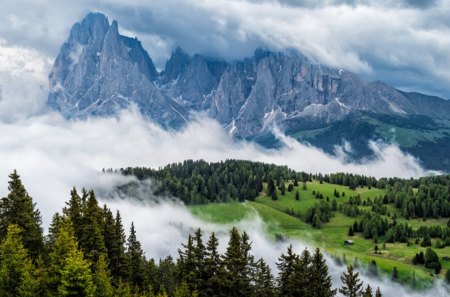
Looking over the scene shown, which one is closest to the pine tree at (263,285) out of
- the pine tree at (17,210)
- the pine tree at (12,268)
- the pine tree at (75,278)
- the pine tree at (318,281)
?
the pine tree at (318,281)

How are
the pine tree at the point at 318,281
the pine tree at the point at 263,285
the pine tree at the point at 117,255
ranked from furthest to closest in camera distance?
1. the pine tree at the point at 263,285
2. the pine tree at the point at 117,255
3. the pine tree at the point at 318,281

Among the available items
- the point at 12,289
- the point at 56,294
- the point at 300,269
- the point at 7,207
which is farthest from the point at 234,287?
the point at 7,207

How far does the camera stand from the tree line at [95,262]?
60719 mm

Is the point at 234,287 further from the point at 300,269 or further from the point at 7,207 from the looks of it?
the point at 7,207

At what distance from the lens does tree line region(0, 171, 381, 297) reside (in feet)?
199

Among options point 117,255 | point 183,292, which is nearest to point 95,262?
point 117,255

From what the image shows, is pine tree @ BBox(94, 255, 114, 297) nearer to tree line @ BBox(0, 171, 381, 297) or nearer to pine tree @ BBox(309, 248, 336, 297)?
tree line @ BBox(0, 171, 381, 297)

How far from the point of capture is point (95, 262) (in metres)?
75.9

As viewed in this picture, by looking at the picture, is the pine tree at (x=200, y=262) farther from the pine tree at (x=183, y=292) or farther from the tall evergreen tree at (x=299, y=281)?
the tall evergreen tree at (x=299, y=281)

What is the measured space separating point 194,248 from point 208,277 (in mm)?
4755

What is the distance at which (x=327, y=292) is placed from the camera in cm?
8138

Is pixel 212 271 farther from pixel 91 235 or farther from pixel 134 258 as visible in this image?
pixel 134 258

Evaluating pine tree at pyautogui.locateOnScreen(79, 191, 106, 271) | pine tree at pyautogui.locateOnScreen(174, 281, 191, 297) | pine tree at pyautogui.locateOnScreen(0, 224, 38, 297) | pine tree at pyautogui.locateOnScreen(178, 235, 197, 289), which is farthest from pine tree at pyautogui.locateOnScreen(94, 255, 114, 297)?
pine tree at pyautogui.locateOnScreen(178, 235, 197, 289)

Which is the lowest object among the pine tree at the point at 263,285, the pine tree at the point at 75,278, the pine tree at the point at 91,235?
the pine tree at the point at 263,285
